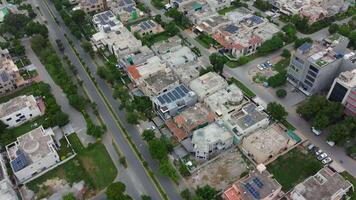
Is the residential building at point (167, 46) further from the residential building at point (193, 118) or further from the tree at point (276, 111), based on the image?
the tree at point (276, 111)

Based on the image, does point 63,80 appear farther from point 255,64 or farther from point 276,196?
point 276,196

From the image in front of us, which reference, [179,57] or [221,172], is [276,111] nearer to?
[221,172]

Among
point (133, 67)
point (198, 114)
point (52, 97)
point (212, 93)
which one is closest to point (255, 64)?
point (212, 93)

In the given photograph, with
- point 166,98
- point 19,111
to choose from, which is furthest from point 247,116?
point 19,111

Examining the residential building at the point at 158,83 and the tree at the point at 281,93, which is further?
the tree at the point at 281,93

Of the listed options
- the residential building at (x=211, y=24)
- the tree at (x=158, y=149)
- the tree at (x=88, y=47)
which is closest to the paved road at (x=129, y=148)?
the tree at (x=88, y=47)

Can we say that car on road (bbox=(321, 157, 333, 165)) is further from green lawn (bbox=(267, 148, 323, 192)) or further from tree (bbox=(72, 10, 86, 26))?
tree (bbox=(72, 10, 86, 26))
